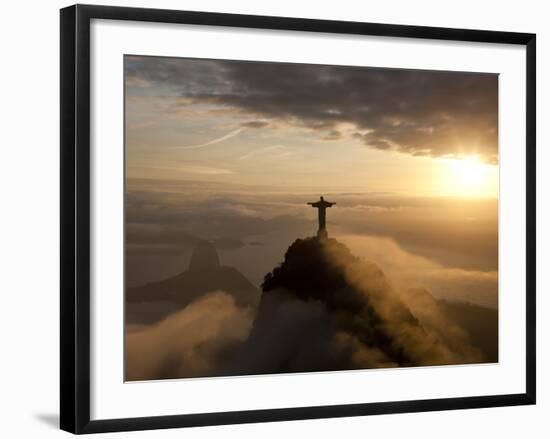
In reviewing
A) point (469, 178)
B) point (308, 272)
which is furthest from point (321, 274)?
point (469, 178)

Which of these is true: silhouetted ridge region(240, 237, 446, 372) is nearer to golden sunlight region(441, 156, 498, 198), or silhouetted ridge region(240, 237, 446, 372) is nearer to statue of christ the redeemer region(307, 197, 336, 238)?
statue of christ the redeemer region(307, 197, 336, 238)

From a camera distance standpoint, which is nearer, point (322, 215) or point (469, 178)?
point (322, 215)

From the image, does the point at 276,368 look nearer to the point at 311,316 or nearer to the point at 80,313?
the point at 311,316

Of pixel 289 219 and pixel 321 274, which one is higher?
pixel 289 219

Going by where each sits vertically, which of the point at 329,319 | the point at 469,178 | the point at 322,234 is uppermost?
the point at 469,178

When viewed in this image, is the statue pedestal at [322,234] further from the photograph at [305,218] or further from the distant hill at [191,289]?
the distant hill at [191,289]

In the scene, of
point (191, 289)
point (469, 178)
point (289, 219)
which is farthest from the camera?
point (469, 178)

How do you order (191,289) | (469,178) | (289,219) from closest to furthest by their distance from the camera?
(191,289) → (289,219) → (469,178)

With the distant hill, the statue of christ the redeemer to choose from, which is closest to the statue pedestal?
the statue of christ the redeemer

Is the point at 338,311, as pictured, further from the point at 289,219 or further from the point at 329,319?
the point at 289,219
